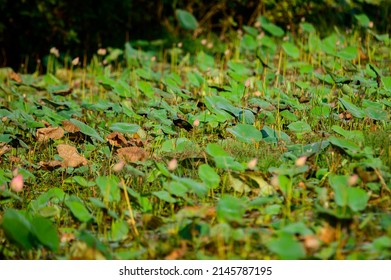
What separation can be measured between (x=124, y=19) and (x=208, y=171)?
436 cm

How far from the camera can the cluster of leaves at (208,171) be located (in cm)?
221

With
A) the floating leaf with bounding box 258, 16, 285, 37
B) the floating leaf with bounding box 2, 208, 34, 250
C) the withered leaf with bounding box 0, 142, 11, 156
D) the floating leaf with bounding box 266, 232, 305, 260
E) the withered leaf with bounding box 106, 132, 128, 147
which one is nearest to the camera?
the floating leaf with bounding box 266, 232, 305, 260

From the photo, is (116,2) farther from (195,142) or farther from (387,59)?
(195,142)

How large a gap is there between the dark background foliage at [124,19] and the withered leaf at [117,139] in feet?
9.07

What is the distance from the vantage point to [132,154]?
9.97 feet

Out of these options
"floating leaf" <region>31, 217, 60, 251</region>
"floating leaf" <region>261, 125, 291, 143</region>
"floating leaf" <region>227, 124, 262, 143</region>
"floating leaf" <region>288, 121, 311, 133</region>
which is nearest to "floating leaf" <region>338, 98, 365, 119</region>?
"floating leaf" <region>288, 121, 311, 133</region>

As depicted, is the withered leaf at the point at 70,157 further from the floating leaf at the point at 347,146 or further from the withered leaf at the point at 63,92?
the withered leaf at the point at 63,92

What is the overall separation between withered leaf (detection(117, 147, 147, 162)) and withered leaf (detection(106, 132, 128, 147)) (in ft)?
0.82

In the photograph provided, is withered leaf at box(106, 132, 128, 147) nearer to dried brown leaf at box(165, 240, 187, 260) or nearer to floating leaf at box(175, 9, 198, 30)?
dried brown leaf at box(165, 240, 187, 260)

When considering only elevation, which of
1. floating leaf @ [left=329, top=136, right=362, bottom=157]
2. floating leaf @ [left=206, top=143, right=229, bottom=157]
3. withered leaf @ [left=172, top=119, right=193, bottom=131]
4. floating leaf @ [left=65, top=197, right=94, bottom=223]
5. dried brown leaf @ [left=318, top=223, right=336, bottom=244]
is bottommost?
floating leaf @ [left=65, top=197, right=94, bottom=223]

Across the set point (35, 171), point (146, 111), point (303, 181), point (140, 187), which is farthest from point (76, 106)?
point (303, 181)

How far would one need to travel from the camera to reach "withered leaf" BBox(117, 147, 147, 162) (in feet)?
9.93

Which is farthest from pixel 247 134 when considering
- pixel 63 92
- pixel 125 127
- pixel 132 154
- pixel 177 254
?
pixel 63 92
